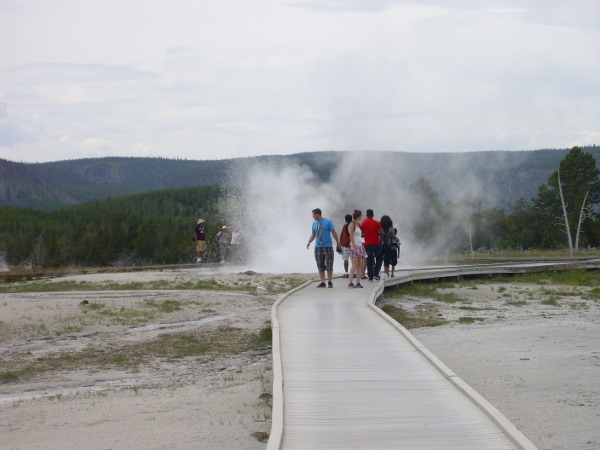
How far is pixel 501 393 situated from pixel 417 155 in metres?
135

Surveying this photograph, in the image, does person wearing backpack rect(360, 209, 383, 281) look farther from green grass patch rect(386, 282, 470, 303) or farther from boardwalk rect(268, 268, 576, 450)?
boardwalk rect(268, 268, 576, 450)

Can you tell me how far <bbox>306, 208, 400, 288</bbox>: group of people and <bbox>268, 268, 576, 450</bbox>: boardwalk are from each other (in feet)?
15.8

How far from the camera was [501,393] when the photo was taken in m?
9.38

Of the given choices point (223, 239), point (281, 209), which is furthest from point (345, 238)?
point (281, 209)

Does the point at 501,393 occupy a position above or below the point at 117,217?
below

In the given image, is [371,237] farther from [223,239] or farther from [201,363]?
[223,239]

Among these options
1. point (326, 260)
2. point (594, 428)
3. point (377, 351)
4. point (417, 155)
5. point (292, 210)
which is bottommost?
point (594, 428)

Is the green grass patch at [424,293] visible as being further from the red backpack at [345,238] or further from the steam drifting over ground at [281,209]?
the steam drifting over ground at [281,209]

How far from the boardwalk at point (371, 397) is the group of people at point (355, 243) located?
4.81 m

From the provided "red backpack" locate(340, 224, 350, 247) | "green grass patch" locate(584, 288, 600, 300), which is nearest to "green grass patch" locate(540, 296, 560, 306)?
"green grass patch" locate(584, 288, 600, 300)

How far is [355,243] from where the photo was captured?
17.5 metres

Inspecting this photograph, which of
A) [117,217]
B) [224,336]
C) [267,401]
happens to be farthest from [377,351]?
[117,217]

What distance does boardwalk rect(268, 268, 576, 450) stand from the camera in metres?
6.38

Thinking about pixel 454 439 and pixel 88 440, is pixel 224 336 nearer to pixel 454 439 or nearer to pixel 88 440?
pixel 88 440
